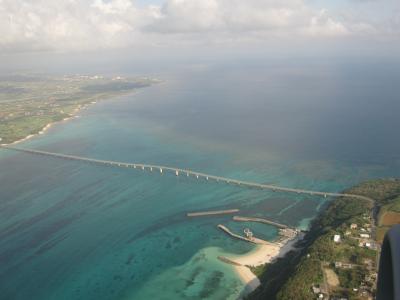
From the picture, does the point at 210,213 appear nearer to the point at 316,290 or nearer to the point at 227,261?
the point at 227,261

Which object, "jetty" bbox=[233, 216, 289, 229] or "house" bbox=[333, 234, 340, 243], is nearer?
"house" bbox=[333, 234, 340, 243]

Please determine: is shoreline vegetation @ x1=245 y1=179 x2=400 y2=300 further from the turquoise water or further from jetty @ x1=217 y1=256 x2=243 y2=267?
the turquoise water

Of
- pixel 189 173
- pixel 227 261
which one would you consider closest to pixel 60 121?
pixel 189 173

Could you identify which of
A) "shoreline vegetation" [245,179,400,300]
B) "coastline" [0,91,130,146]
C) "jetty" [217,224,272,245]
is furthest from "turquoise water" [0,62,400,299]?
"shoreline vegetation" [245,179,400,300]

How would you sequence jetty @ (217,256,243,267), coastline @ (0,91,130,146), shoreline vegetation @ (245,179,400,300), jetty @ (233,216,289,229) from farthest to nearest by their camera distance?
1. coastline @ (0,91,130,146)
2. jetty @ (233,216,289,229)
3. jetty @ (217,256,243,267)
4. shoreline vegetation @ (245,179,400,300)

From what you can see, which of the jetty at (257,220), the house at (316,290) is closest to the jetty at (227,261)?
the jetty at (257,220)

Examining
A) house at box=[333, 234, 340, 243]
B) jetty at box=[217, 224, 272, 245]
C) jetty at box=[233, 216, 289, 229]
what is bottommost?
jetty at box=[217, 224, 272, 245]

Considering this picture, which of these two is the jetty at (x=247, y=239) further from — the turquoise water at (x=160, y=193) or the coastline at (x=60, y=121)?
the coastline at (x=60, y=121)
